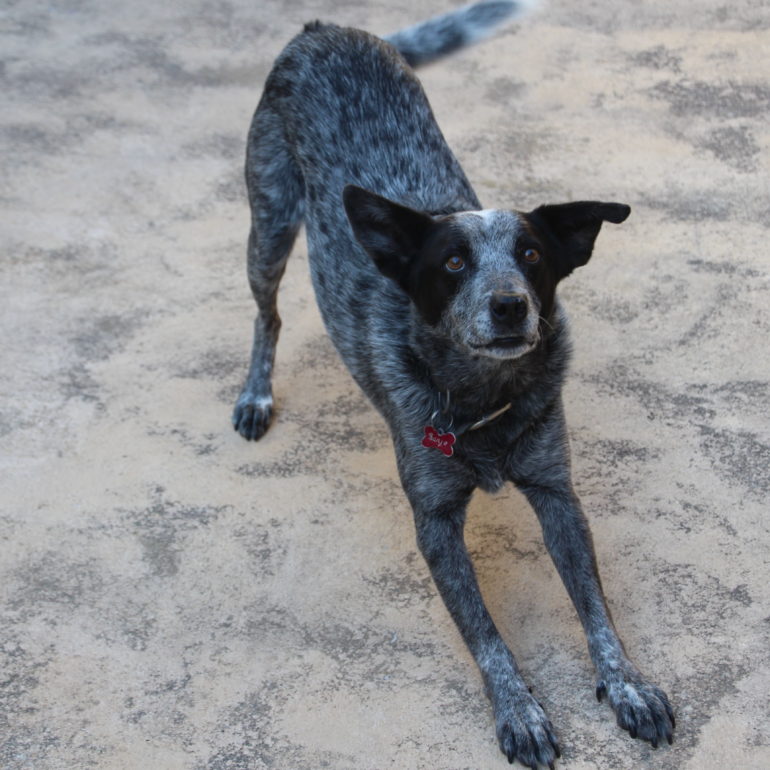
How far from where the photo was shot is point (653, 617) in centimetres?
311

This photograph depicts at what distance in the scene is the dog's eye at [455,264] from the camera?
2.95m

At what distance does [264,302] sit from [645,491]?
4.77 feet

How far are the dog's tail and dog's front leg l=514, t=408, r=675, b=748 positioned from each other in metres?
1.65

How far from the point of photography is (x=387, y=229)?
3.00 m

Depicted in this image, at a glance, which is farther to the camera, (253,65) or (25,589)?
(253,65)

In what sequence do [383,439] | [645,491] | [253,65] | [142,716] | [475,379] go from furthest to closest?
[253,65] → [383,439] → [645,491] → [475,379] → [142,716]

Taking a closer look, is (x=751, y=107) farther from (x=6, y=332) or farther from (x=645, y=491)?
(x=6, y=332)

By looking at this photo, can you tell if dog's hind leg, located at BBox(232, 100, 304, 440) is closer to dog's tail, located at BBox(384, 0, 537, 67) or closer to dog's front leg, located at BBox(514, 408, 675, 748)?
dog's tail, located at BBox(384, 0, 537, 67)

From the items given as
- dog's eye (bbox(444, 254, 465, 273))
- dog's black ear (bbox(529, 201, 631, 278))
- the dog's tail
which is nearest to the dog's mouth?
dog's eye (bbox(444, 254, 465, 273))

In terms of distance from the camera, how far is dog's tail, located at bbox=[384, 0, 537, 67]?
4188 millimetres

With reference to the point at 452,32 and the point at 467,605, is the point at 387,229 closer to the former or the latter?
the point at 467,605

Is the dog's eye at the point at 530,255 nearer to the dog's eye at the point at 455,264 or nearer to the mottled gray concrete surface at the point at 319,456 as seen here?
the dog's eye at the point at 455,264

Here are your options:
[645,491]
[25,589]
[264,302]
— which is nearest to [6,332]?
[264,302]

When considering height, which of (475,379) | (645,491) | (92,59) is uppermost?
(475,379)
